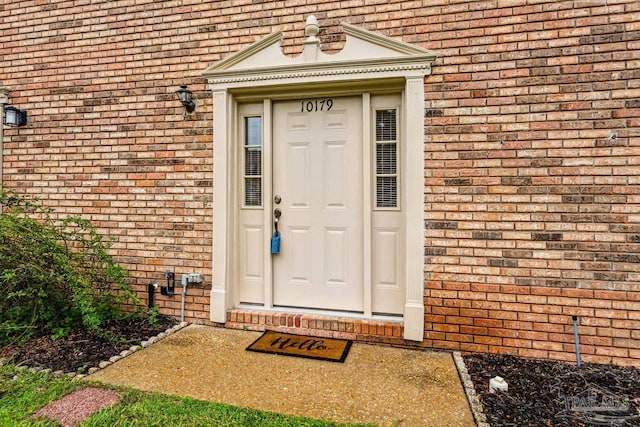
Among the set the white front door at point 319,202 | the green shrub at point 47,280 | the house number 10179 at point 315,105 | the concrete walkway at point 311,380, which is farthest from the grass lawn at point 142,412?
the house number 10179 at point 315,105

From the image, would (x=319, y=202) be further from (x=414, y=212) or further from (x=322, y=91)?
(x=322, y=91)

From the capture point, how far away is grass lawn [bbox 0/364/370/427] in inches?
75.3

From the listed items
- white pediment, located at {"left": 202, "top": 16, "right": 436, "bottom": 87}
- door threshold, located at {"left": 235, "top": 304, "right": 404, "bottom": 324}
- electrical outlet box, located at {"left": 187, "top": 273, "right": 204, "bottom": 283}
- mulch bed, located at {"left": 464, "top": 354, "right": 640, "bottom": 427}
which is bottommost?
mulch bed, located at {"left": 464, "top": 354, "right": 640, "bottom": 427}

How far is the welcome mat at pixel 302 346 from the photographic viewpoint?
9.07 ft

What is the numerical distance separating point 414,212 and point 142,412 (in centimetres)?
226

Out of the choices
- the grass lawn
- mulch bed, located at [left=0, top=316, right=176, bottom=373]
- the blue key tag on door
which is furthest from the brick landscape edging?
mulch bed, located at [left=0, top=316, right=176, bottom=373]

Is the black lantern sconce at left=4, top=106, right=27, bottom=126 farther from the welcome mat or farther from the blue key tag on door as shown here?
the welcome mat

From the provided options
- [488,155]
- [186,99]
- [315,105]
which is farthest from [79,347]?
[488,155]

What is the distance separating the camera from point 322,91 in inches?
127

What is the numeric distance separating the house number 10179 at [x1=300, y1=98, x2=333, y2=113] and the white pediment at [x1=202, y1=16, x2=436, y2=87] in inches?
9.8

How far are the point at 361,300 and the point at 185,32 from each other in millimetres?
2960

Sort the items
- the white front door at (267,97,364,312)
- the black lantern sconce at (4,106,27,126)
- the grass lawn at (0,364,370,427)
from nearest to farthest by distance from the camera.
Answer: the grass lawn at (0,364,370,427) → the white front door at (267,97,364,312) → the black lantern sconce at (4,106,27,126)

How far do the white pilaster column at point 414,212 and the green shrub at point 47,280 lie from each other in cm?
243

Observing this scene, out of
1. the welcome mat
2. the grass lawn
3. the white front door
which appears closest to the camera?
the grass lawn
